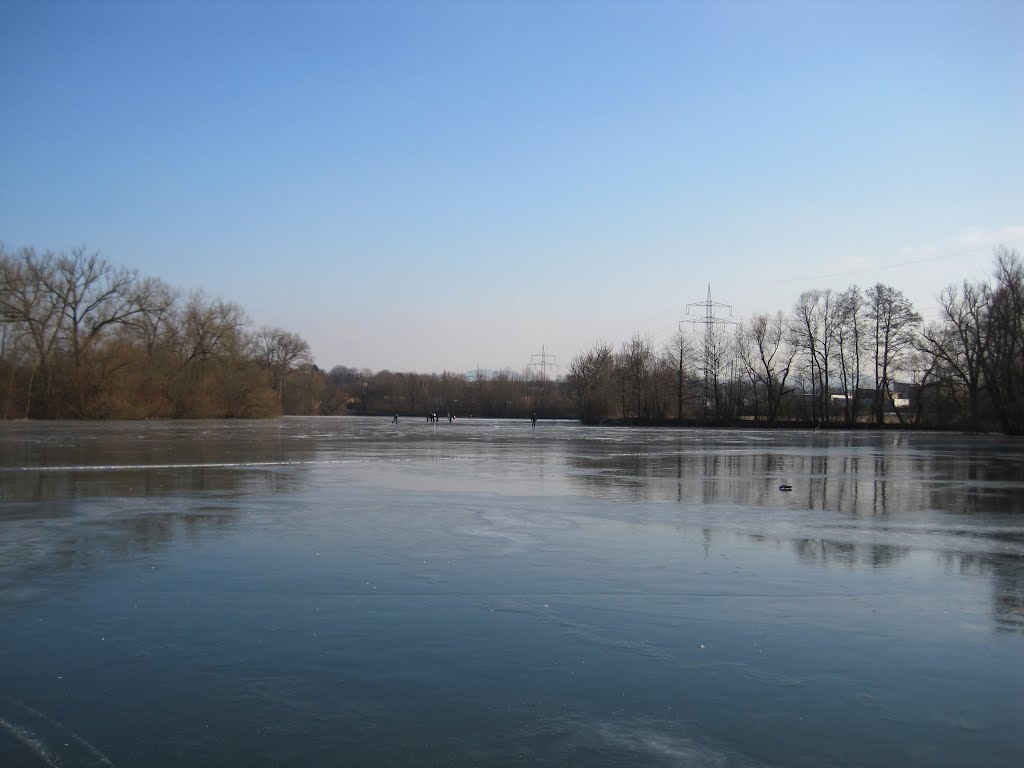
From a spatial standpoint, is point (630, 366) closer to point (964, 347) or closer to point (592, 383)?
point (592, 383)

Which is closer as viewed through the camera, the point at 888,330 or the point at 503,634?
the point at 503,634

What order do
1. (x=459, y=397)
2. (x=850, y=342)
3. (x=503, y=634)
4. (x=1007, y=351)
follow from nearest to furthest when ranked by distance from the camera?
(x=503, y=634), (x=1007, y=351), (x=850, y=342), (x=459, y=397)

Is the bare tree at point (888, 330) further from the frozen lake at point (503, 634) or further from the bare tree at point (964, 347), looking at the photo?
the frozen lake at point (503, 634)

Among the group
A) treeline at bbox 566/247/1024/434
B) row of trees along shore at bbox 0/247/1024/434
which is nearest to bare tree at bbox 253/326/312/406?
row of trees along shore at bbox 0/247/1024/434

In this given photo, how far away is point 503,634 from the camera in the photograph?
570 cm

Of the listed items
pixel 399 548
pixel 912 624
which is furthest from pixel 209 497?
pixel 912 624

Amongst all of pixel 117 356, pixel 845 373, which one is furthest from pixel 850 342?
pixel 117 356

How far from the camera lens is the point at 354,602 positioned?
257 inches

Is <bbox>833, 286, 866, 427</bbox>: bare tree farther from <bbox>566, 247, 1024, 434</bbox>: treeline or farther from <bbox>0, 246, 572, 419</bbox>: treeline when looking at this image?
<bbox>0, 246, 572, 419</bbox>: treeline

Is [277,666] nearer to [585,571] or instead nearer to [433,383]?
[585,571]

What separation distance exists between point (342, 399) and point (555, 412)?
34.4 m

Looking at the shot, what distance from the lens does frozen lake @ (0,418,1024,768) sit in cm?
397

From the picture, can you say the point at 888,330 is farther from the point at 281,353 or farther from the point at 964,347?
the point at 281,353

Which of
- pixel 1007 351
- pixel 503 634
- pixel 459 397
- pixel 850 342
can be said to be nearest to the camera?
pixel 503 634
